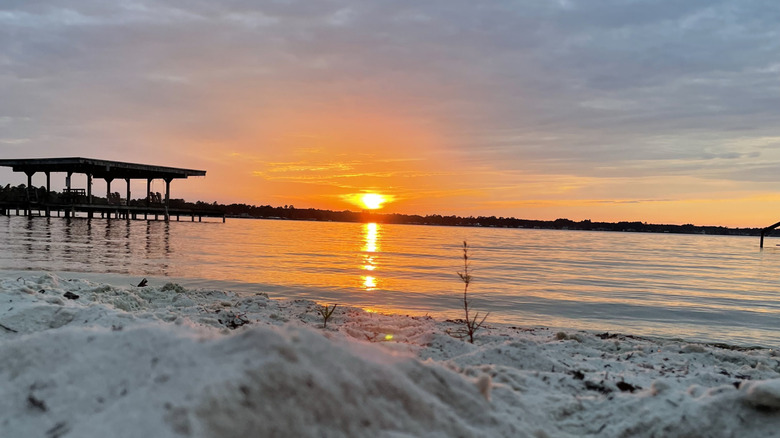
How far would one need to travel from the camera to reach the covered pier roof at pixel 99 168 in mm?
37125

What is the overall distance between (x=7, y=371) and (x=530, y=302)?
8144 mm

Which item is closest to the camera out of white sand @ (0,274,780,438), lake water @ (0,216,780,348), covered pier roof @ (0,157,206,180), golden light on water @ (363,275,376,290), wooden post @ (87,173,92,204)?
white sand @ (0,274,780,438)

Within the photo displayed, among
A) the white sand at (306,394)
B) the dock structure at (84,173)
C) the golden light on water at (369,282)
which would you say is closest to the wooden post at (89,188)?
the dock structure at (84,173)

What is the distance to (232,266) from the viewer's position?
1283 cm

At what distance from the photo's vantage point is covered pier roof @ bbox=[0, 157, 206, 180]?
3712 centimetres

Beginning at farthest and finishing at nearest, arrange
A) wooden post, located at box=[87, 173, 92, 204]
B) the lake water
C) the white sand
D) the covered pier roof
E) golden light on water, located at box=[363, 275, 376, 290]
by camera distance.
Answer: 1. wooden post, located at box=[87, 173, 92, 204]
2. the covered pier roof
3. golden light on water, located at box=[363, 275, 376, 290]
4. the lake water
5. the white sand

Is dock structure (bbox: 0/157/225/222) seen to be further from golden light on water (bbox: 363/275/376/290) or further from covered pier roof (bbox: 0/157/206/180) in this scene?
golden light on water (bbox: 363/275/376/290)

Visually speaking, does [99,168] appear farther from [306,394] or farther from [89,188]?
[306,394]

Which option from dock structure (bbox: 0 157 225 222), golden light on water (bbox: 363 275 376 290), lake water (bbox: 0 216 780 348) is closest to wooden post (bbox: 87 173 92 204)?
dock structure (bbox: 0 157 225 222)

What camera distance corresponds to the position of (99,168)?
40.1 meters

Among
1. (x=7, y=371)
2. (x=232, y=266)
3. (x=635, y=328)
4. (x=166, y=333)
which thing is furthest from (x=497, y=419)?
(x=232, y=266)

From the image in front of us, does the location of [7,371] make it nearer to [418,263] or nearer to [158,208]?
[418,263]

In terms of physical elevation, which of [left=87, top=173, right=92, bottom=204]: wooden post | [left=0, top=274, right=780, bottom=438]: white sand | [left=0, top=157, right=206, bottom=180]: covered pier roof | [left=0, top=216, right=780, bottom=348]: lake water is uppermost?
[left=0, top=157, right=206, bottom=180]: covered pier roof

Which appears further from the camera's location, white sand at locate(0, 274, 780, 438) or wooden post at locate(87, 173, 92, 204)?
wooden post at locate(87, 173, 92, 204)
